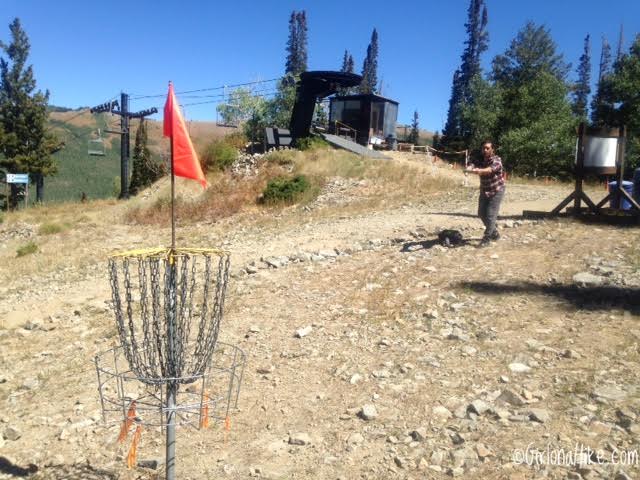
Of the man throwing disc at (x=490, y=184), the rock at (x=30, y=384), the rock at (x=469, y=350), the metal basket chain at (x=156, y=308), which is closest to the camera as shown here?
the metal basket chain at (x=156, y=308)

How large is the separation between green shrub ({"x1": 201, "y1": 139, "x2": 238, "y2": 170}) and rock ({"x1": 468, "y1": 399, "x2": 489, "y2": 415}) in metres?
19.2

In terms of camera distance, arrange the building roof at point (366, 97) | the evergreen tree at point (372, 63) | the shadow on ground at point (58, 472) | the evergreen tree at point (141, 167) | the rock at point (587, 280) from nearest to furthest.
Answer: the shadow on ground at point (58, 472)
the rock at point (587, 280)
the building roof at point (366, 97)
the evergreen tree at point (141, 167)
the evergreen tree at point (372, 63)

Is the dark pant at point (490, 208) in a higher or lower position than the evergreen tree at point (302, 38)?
lower

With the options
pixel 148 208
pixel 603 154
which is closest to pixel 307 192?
pixel 148 208

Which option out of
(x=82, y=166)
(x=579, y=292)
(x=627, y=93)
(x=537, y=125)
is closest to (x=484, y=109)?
(x=537, y=125)

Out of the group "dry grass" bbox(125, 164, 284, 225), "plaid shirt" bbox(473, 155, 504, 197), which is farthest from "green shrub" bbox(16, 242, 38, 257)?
"plaid shirt" bbox(473, 155, 504, 197)

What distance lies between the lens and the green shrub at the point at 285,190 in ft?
56.2

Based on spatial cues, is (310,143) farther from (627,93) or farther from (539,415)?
(627,93)

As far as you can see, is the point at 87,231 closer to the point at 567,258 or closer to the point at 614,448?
the point at 567,258

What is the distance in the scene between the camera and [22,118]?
36.8m

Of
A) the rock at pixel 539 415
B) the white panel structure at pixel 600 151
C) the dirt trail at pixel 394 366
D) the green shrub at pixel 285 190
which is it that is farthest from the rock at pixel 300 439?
the green shrub at pixel 285 190

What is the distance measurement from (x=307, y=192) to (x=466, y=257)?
10.3 meters

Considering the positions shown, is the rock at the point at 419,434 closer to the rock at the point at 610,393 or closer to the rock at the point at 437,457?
the rock at the point at 437,457

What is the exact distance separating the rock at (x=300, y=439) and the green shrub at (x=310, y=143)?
18.5m
